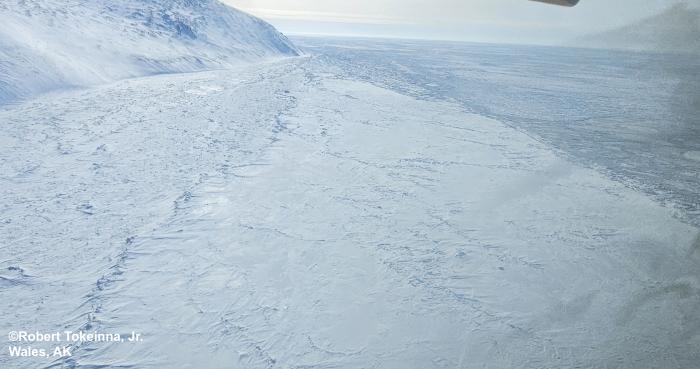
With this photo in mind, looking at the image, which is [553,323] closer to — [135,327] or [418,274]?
[418,274]

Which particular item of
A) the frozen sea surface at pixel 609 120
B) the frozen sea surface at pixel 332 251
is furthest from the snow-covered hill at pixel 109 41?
the frozen sea surface at pixel 609 120

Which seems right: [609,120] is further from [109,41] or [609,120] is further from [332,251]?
[109,41]

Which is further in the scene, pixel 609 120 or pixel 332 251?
pixel 609 120

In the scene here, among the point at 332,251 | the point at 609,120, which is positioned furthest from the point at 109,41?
the point at 609,120

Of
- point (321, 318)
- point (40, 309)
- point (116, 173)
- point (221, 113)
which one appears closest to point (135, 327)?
point (40, 309)

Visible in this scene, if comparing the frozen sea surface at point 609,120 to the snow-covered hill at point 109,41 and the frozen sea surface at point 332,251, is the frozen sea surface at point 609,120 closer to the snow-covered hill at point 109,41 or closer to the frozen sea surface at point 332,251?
the frozen sea surface at point 332,251

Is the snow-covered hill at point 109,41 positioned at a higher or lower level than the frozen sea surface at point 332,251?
higher

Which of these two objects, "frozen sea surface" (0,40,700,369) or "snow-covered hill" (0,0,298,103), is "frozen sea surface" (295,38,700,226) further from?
"snow-covered hill" (0,0,298,103)
